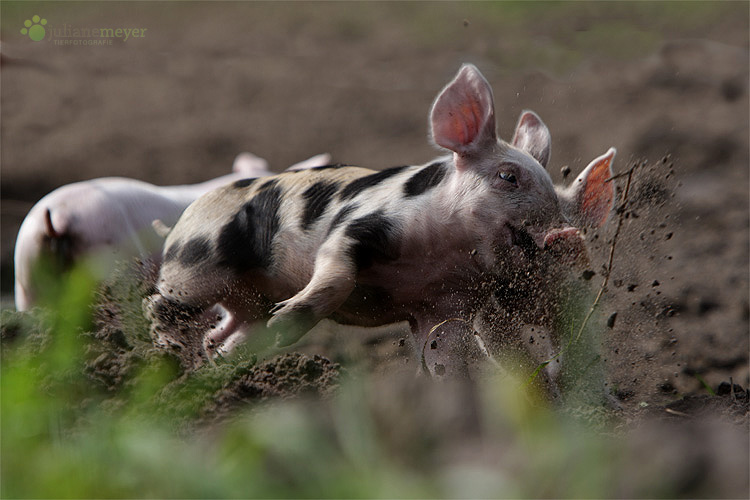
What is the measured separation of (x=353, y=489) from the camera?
1246 mm

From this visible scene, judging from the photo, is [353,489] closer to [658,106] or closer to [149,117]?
[658,106]

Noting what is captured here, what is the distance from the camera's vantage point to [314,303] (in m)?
2.19

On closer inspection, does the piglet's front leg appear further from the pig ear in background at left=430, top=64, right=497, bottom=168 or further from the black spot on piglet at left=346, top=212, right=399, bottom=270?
the pig ear in background at left=430, top=64, right=497, bottom=168

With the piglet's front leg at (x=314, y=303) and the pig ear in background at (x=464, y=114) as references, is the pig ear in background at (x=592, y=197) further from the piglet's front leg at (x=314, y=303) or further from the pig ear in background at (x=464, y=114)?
the piglet's front leg at (x=314, y=303)

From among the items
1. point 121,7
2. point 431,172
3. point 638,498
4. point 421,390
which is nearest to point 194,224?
point 431,172

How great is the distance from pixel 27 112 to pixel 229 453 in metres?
6.20

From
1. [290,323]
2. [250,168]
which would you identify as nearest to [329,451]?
[290,323]

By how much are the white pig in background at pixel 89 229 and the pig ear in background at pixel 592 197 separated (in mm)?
1458

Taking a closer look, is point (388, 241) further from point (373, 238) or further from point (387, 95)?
point (387, 95)

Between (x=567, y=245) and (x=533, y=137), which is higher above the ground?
(x=533, y=137)

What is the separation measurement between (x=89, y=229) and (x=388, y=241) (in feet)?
5.42

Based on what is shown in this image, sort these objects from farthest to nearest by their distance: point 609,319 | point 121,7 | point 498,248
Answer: point 121,7
point 609,319
point 498,248

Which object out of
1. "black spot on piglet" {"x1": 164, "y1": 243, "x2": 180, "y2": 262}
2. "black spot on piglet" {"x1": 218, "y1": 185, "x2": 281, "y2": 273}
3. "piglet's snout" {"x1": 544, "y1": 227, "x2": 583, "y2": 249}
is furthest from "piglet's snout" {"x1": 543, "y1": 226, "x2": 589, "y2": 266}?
"black spot on piglet" {"x1": 164, "y1": 243, "x2": 180, "y2": 262}

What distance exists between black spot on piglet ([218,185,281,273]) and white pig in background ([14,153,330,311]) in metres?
0.64
